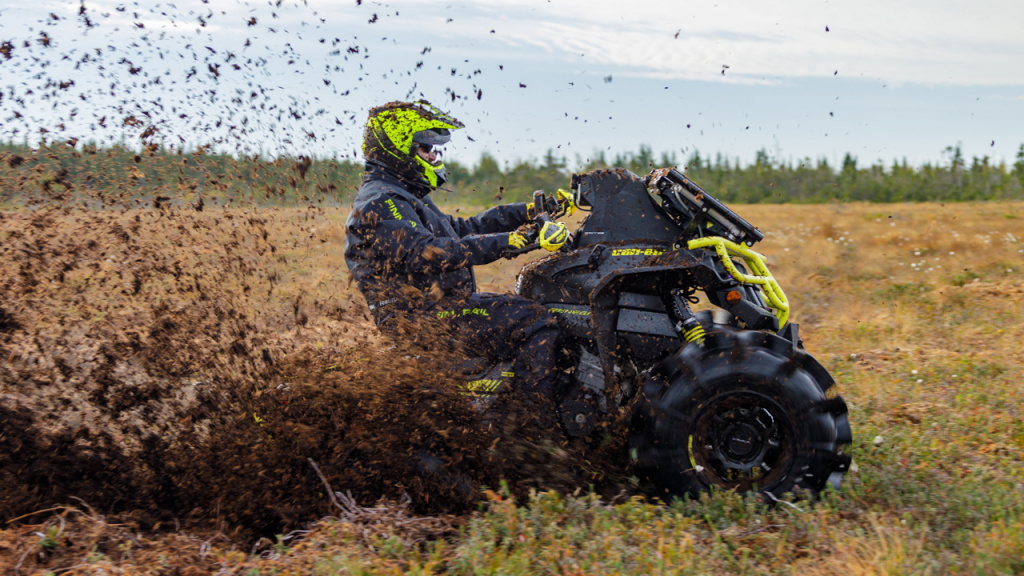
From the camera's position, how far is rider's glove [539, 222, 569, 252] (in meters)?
Result: 4.29

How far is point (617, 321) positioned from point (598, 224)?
24.2 inches

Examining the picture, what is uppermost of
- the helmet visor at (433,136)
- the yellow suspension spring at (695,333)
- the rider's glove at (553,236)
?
the helmet visor at (433,136)

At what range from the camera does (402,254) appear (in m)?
4.70

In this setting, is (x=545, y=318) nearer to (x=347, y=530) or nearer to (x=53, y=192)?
(x=347, y=530)

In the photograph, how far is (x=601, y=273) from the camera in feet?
14.5

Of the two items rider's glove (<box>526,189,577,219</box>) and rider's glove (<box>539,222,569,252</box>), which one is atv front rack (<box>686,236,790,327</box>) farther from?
rider's glove (<box>526,189,577,219</box>)

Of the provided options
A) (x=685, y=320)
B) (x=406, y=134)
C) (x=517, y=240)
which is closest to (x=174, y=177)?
(x=406, y=134)

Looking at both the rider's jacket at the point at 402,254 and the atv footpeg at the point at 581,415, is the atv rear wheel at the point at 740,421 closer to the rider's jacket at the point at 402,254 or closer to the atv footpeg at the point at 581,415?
the atv footpeg at the point at 581,415

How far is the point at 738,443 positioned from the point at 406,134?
308 cm

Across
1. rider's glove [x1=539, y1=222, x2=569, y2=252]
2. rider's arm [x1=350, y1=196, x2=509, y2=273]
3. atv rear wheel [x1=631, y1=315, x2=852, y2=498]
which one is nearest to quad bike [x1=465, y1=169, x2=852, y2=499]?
atv rear wheel [x1=631, y1=315, x2=852, y2=498]

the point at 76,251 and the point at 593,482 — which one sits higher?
the point at 76,251

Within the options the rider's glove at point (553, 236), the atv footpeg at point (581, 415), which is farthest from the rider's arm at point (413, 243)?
the atv footpeg at point (581, 415)

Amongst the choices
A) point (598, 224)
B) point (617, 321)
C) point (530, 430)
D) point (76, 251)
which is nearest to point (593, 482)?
point (530, 430)

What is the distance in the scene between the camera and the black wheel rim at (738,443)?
4.00 meters
